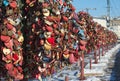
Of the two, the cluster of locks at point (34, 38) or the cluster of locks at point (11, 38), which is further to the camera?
the cluster of locks at point (34, 38)

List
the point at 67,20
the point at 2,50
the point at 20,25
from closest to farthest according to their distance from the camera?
the point at 2,50 < the point at 20,25 < the point at 67,20

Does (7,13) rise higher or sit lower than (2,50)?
higher

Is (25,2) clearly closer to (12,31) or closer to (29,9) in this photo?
(29,9)

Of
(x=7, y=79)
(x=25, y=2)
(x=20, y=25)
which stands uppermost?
(x=25, y=2)

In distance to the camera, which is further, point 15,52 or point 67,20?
point 67,20

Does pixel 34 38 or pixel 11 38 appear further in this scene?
pixel 34 38

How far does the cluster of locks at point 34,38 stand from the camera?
246 inches

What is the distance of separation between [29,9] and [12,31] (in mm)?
991

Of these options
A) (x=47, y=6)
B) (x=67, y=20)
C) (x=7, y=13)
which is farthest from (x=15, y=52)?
(x=67, y=20)

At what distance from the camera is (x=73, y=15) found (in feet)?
27.7

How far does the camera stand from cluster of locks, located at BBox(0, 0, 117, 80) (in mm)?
6246

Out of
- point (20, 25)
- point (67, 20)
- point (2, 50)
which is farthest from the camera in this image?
point (67, 20)

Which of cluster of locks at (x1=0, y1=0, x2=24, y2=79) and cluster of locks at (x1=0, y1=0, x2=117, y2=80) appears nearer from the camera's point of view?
cluster of locks at (x1=0, y1=0, x2=24, y2=79)

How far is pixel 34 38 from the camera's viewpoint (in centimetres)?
696
